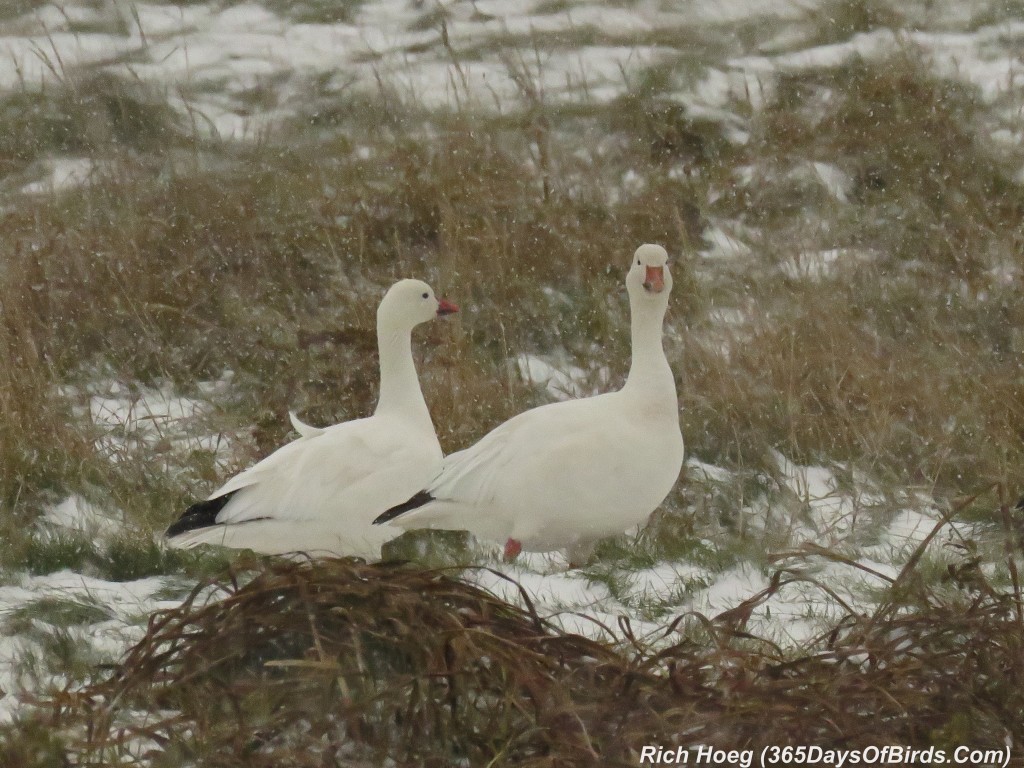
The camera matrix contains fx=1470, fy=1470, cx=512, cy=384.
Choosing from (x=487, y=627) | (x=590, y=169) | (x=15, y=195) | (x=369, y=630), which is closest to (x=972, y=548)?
(x=487, y=627)

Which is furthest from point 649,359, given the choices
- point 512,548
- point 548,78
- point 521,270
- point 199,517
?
point 548,78

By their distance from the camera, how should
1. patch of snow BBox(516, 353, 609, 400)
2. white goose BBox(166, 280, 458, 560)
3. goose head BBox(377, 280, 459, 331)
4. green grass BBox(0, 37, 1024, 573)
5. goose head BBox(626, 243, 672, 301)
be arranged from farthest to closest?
patch of snow BBox(516, 353, 609, 400)
green grass BBox(0, 37, 1024, 573)
goose head BBox(377, 280, 459, 331)
goose head BBox(626, 243, 672, 301)
white goose BBox(166, 280, 458, 560)

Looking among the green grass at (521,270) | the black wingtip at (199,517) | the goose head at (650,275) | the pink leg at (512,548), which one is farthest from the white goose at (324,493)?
the goose head at (650,275)

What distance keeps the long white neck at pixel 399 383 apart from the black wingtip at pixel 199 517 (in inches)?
27.1

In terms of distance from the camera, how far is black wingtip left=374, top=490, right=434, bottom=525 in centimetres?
439

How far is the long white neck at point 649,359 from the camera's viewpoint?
4469mm

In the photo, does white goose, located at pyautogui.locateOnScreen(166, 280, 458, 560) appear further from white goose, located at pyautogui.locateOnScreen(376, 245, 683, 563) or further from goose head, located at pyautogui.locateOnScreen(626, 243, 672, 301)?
goose head, located at pyautogui.locateOnScreen(626, 243, 672, 301)

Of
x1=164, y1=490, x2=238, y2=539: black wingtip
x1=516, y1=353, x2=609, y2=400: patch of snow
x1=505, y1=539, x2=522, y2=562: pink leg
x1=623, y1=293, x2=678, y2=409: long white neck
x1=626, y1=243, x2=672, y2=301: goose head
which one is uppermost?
x1=626, y1=243, x2=672, y2=301: goose head

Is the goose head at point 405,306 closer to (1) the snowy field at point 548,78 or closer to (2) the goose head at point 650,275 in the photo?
(2) the goose head at point 650,275

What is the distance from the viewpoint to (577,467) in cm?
433

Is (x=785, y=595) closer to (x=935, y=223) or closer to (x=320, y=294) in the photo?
(x=320, y=294)

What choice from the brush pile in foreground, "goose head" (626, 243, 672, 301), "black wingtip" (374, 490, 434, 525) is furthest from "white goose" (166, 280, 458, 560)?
the brush pile in foreground

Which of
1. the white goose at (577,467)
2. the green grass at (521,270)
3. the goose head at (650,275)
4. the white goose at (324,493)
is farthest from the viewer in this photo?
the green grass at (521,270)

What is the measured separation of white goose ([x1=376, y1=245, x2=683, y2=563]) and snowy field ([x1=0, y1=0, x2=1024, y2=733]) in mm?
259
